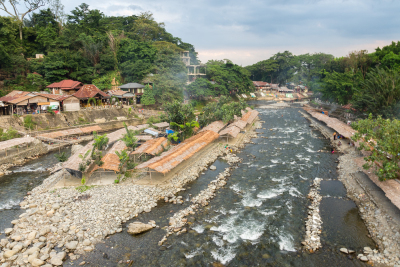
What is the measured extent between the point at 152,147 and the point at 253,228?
1313 cm

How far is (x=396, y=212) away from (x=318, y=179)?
21.2ft

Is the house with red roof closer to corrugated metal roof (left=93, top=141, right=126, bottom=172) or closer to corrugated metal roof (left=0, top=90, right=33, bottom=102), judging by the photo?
corrugated metal roof (left=0, top=90, right=33, bottom=102)

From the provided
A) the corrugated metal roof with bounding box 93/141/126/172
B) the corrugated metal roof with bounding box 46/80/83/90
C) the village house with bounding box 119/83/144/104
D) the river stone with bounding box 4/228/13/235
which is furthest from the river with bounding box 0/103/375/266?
the corrugated metal roof with bounding box 46/80/83/90

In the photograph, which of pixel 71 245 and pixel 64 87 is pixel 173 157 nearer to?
pixel 71 245

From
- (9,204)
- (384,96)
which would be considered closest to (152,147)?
(9,204)

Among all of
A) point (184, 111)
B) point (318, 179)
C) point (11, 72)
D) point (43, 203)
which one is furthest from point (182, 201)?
point (11, 72)

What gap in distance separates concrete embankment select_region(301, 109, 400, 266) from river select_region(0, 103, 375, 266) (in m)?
0.47

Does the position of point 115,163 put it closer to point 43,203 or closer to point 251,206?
point 43,203

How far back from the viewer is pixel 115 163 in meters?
19.6

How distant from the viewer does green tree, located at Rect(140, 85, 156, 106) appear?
47375mm

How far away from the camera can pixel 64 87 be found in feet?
140

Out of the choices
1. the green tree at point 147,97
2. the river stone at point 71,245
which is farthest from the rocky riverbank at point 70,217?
the green tree at point 147,97

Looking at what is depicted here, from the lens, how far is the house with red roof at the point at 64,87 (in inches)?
1683

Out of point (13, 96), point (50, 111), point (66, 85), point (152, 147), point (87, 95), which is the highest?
point (66, 85)
